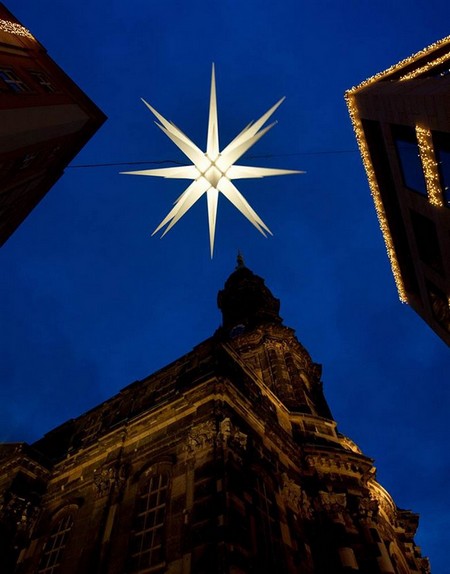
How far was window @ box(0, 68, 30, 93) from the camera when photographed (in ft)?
48.5

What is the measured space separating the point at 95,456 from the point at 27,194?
13.6m

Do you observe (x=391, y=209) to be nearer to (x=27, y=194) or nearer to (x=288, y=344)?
(x=288, y=344)

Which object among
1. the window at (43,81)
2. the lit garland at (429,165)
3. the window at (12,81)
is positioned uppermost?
the window at (43,81)

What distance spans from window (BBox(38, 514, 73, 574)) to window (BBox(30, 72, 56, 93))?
19.4m

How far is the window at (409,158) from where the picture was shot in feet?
46.7

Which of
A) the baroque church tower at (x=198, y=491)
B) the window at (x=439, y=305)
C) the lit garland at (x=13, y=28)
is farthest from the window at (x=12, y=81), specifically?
the window at (x=439, y=305)

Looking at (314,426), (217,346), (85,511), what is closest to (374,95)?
(217,346)

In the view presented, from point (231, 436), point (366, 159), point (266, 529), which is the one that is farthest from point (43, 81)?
point (266, 529)

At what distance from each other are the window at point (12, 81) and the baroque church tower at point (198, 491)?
13992 millimetres

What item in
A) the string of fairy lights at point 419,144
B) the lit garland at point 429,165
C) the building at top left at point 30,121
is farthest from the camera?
the building at top left at point 30,121

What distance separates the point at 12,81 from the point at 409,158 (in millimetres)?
16142

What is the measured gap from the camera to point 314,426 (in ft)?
76.2

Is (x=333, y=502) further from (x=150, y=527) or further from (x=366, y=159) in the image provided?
(x=366, y=159)

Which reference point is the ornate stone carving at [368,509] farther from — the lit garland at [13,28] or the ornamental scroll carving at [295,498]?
the lit garland at [13,28]
